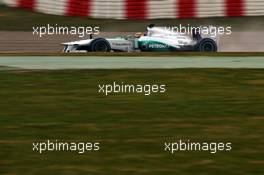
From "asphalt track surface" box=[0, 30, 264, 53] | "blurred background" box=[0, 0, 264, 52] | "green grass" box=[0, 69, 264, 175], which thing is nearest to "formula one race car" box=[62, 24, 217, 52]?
"asphalt track surface" box=[0, 30, 264, 53]

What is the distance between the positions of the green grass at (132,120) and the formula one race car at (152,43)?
29.2ft

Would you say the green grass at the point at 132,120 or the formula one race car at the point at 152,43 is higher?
the formula one race car at the point at 152,43

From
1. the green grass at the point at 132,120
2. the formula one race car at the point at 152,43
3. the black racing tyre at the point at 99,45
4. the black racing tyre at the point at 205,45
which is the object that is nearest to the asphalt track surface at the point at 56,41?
the formula one race car at the point at 152,43

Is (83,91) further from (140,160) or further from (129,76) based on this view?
(140,160)

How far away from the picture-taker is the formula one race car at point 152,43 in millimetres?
17859

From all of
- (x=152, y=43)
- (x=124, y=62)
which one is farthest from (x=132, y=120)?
(x=152, y=43)

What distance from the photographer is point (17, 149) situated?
5406 millimetres

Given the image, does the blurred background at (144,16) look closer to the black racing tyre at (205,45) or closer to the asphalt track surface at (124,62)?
the black racing tyre at (205,45)

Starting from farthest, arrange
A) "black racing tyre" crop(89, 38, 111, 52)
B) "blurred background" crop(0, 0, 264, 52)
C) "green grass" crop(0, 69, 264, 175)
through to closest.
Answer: "blurred background" crop(0, 0, 264, 52) → "black racing tyre" crop(89, 38, 111, 52) → "green grass" crop(0, 69, 264, 175)

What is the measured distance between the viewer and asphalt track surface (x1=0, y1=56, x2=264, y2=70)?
9656 millimetres

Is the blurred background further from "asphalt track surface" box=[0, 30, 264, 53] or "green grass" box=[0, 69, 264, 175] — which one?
"green grass" box=[0, 69, 264, 175]

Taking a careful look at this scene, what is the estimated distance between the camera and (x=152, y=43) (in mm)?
18406

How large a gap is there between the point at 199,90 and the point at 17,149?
2946mm

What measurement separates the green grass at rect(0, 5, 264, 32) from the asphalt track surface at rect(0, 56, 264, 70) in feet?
35.8
